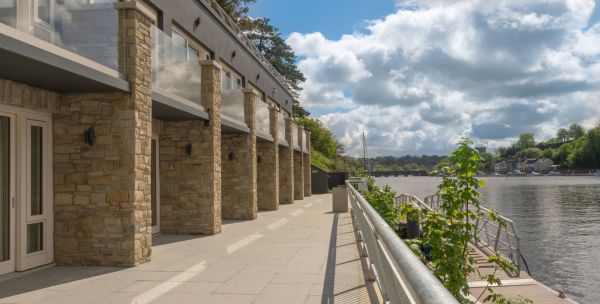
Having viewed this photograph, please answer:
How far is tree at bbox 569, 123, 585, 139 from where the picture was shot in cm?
17088

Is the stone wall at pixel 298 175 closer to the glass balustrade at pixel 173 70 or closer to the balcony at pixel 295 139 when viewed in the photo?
the balcony at pixel 295 139

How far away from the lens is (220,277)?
6605mm

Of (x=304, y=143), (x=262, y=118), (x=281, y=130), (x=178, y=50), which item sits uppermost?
(x=178, y=50)

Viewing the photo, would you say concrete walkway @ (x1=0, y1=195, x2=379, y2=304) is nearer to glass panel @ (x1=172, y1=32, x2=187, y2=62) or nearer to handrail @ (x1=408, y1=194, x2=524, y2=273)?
handrail @ (x1=408, y1=194, x2=524, y2=273)

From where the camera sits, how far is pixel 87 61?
666 cm

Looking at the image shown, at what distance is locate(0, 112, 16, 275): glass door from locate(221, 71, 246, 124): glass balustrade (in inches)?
251

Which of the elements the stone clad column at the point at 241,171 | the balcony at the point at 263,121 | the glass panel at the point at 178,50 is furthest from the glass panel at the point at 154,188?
the balcony at the point at 263,121

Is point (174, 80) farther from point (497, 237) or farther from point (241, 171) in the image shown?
point (497, 237)

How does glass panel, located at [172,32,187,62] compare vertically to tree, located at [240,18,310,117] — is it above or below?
below

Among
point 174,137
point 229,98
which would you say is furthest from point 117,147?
point 229,98

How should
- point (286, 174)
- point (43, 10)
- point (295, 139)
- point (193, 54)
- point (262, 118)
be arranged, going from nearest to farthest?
point (43, 10) < point (193, 54) < point (262, 118) < point (286, 174) < point (295, 139)

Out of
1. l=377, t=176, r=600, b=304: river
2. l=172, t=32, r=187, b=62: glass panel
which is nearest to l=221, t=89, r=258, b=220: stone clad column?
l=172, t=32, r=187, b=62: glass panel

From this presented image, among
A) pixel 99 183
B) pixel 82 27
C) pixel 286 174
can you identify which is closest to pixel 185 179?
pixel 99 183

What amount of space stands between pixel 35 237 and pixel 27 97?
2047 mm
